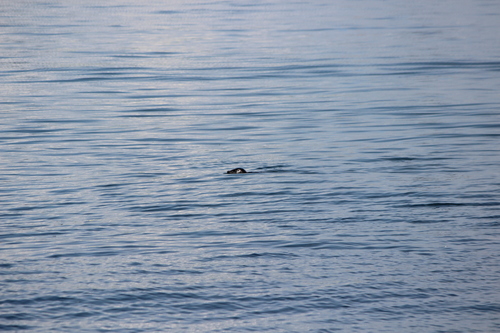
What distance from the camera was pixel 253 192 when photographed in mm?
11758

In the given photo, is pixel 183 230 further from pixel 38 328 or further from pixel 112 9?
pixel 112 9

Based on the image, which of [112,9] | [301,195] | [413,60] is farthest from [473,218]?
[112,9]

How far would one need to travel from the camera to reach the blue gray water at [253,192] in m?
7.77

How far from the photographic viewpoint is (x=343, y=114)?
18.3 metres

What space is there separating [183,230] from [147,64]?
17.9m

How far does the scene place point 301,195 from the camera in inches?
455

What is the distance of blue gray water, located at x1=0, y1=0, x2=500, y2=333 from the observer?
7.77 metres

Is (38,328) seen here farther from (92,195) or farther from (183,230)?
(92,195)

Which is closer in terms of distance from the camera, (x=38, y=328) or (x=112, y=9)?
(x=38, y=328)

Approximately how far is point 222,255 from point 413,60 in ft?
60.0

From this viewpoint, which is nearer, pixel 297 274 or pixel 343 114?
pixel 297 274

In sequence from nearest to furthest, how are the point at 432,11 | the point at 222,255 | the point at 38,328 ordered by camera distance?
the point at 38,328, the point at 222,255, the point at 432,11

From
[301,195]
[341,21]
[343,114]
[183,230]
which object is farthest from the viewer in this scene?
[341,21]

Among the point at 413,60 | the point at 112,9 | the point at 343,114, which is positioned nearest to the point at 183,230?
the point at 343,114
